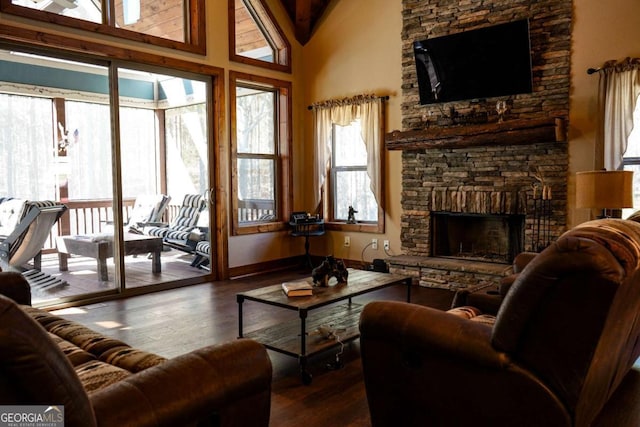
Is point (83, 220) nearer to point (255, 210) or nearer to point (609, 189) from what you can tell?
point (255, 210)

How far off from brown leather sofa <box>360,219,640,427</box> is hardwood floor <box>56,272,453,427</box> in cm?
52

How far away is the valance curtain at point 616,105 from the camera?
13.9 feet

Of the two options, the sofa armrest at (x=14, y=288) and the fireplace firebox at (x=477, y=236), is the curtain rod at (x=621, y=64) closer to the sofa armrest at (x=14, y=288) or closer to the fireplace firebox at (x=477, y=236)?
the fireplace firebox at (x=477, y=236)

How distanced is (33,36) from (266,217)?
3.27 meters

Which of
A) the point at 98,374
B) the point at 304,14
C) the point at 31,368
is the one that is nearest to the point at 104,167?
the point at 304,14

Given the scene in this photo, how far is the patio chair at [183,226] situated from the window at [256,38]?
180cm

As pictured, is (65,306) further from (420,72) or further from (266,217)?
(420,72)

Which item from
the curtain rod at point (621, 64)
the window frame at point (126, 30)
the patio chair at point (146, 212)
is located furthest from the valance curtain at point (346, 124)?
the curtain rod at point (621, 64)

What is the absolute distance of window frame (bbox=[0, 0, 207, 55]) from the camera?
13.7 feet

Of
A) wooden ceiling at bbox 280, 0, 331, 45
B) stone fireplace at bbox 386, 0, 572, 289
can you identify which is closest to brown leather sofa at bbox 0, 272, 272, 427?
stone fireplace at bbox 386, 0, 572, 289

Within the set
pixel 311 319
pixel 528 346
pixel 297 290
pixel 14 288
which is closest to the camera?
pixel 528 346

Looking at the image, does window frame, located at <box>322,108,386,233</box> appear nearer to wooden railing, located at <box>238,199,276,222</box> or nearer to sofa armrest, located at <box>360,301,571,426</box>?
wooden railing, located at <box>238,199,276,222</box>

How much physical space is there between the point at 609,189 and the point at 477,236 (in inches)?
76.8

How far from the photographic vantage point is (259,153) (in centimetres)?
635
